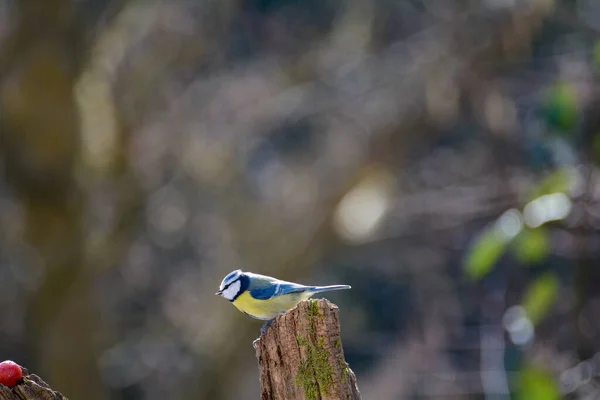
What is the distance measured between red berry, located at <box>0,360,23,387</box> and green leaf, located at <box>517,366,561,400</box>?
1595mm

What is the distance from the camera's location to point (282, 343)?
1748 mm

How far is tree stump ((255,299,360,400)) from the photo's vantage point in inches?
67.2

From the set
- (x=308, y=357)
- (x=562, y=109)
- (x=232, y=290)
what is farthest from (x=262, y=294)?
(x=562, y=109)

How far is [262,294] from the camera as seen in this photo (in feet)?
7.66

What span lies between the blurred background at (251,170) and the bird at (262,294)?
3.34m

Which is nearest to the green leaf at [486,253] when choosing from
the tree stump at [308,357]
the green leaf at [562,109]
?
the green leaf at [562,109]

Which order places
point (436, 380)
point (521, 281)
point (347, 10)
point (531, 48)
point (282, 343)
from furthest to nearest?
point (347, 10) < point (436, 380) < point (531, 48) < point (521, 281) < point (282, 343)

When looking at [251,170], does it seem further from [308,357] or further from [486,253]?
[308,357]

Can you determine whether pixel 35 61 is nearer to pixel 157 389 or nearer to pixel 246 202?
pixel 246 202

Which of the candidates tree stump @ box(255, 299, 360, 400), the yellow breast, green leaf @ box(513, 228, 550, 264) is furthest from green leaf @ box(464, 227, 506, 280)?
tree stump @ box(255, 299, 360, 400)

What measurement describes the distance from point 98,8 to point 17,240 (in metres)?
1.90

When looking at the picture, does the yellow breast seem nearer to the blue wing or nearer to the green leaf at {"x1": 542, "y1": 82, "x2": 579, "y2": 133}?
the blue wing

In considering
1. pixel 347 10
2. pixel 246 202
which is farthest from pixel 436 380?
pixel 347 10

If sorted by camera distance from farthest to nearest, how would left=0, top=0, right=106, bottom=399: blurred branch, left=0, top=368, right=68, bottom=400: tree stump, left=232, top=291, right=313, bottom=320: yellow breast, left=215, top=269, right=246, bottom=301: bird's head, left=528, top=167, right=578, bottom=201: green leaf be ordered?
1. left=0, top=0, right=106, bottom=399: blurred branch
2. left=528, top=167, right=578, bottom=201: green leaf
3. left=215, top=269, right=246, bottom=301: bird's head
4. left=232, top=291, right=313, bottom=320: yellow breast
5. left=0, top=368, right=68, bottom=400: tree stump
